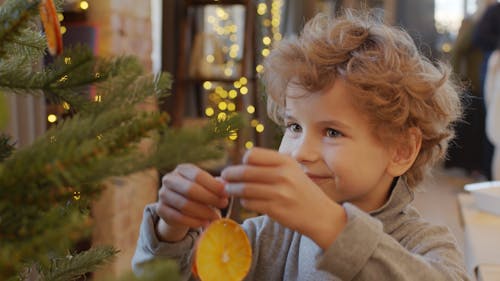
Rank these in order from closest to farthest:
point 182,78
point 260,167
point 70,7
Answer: point 260,167 < point 70,7 < point 182,78

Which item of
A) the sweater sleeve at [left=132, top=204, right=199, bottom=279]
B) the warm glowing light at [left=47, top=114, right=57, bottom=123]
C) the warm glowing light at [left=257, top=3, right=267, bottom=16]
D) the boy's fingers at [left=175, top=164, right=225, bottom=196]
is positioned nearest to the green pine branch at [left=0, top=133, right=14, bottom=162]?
the boy's fingers at [left=175, top=164, right=225, bottom=196]

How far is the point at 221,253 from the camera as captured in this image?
701mm

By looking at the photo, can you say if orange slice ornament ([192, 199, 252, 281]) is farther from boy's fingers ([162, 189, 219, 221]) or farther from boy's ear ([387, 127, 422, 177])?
boy's ear ([387, 127, 422, 177])

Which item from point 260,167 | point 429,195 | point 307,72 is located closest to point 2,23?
point 260,167

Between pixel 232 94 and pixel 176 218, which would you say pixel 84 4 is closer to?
pixel 232 94

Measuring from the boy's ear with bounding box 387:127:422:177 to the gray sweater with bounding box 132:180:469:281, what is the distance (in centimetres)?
3

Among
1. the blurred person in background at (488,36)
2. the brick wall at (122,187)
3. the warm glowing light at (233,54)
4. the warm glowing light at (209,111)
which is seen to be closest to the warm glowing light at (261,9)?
the warm glowing light at (233,54)

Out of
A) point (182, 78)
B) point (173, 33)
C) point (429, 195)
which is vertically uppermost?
point (173, 33)

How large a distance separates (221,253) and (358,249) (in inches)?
6.6

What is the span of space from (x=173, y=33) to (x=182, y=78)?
34 cm

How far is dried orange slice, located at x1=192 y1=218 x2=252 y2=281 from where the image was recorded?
2.22 ft

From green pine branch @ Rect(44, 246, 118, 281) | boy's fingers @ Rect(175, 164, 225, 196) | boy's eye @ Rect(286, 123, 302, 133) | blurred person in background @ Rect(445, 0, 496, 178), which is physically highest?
boy's eye @ Rect(286, 123, 302, 133)

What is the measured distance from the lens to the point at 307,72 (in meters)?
0.92

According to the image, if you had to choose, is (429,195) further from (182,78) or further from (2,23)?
(2,23)
